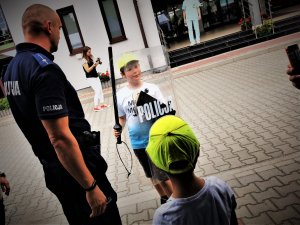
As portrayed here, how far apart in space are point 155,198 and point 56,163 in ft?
6.88

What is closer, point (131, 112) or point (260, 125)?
point (131, 112)

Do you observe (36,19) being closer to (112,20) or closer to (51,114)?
(51,114)

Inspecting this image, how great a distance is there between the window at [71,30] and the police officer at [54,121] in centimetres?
1206

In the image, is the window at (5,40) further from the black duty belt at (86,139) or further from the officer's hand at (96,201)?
the officer's hand at (96,201)

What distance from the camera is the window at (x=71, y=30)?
13.3 m

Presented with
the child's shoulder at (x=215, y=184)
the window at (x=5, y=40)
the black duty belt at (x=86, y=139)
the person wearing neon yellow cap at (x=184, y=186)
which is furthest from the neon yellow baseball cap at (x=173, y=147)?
the window at (x=5, y=40)

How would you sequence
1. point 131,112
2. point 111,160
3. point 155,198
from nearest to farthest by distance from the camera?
1. point 131,112
2. point 155,198
3. point 111,160

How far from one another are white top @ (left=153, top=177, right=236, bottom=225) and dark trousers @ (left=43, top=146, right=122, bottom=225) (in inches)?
28.9

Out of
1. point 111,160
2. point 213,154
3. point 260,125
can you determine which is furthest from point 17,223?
point 260,125

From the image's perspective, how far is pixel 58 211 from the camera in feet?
13.9

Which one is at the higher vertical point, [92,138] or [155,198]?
[92,138]

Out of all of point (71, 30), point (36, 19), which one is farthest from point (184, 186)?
point (71, 30)

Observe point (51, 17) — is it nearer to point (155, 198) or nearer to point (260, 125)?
point (155, 198)

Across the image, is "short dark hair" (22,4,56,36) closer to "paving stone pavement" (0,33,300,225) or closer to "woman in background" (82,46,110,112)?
"paving stone pavement" (0,33,300,225)
